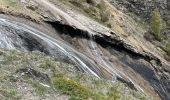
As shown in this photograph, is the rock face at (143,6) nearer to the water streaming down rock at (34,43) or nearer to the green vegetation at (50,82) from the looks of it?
the water streaming down rock at (34,43)

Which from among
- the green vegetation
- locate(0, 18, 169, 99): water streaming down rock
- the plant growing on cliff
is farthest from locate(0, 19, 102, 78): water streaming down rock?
the plant growing on cliff

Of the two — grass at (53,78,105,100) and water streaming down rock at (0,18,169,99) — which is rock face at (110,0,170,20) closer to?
water streaming down rock at (0,18,169,99)

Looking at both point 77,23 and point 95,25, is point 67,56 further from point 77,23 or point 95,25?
point 95,25

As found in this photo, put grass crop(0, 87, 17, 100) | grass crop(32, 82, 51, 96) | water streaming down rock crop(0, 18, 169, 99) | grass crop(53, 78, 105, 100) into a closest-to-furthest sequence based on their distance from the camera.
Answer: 1. grass crop(0, 87, 17, 100)
2. grass crop(32, 82, 51, 96)
3. grass crop(53, 78, 105, 100)
4. water streaming down rock crop(0, 18, 169, 99)

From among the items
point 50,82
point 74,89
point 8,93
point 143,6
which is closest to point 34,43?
point 50,82

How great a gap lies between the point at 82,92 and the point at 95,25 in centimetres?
2236

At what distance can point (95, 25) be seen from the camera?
153ft

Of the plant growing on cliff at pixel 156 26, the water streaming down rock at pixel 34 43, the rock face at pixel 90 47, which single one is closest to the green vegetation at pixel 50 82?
the rock face at pixel 90 47

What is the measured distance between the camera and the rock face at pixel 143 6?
65.8m

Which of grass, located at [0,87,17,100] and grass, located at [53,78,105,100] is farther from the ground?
grass, located at [0,87,17,100]

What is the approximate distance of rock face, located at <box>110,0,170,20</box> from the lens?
216 feet

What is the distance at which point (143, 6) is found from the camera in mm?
67438

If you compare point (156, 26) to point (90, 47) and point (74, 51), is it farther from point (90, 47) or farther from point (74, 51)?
point (74, 51)

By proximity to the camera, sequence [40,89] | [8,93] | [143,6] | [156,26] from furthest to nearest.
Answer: [143,6] < [156,26] < [40,89] < [8,93]
